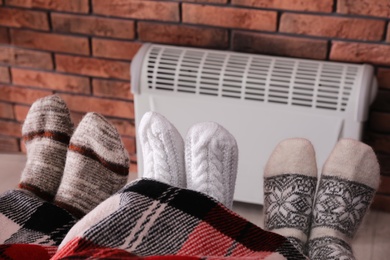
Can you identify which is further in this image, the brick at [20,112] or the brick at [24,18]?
the brick at [20,112]

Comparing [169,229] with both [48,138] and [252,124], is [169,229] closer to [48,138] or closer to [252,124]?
[48,138]

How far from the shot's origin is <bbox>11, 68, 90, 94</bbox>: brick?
185 centimetres

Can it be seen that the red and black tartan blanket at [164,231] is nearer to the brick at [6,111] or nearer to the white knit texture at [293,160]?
the white knit texture at [293,160]

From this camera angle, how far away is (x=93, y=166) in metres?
1.03

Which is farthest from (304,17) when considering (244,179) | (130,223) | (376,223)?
(130,223)

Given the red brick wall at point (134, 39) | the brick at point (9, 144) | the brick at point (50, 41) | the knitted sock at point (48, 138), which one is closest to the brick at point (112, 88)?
the red brick wall at point (134, 39)

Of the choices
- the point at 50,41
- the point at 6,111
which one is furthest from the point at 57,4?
the point at 6,111

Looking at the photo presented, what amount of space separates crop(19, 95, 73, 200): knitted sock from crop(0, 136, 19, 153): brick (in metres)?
0.90

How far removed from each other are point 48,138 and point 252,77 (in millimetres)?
606

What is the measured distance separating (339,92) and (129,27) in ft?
2.27

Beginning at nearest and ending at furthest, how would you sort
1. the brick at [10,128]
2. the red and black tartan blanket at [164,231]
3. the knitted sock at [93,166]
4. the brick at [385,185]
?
the red and black tartan blanket at [164,231], the knitted sock at [93,166], the brick at [385,185], the brick at [10,128]

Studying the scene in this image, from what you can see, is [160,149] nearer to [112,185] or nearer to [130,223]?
[112,185]

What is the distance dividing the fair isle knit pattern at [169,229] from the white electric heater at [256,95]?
0.78 meters

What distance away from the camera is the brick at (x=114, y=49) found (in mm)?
1735
